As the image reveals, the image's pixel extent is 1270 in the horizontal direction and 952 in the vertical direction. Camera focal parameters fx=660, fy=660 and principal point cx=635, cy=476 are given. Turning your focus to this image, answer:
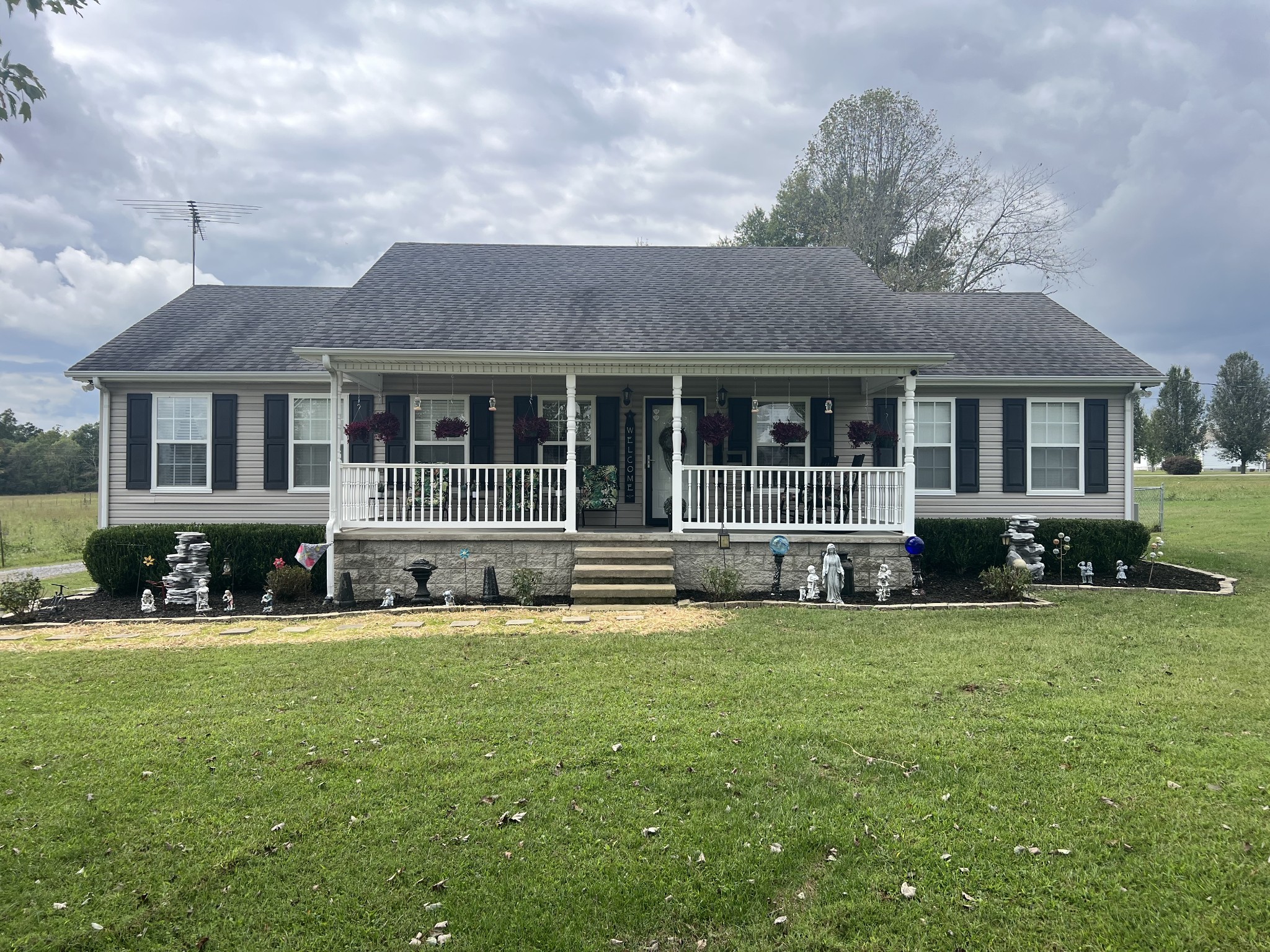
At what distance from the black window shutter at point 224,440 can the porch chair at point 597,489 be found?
5.96 m

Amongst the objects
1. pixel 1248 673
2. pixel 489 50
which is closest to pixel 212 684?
pixel 1248 673

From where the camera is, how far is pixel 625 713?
14.9 ft

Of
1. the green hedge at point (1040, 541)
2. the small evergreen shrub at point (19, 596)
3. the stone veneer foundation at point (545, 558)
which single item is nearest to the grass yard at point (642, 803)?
the stone veneer foundation at point (545, 558)

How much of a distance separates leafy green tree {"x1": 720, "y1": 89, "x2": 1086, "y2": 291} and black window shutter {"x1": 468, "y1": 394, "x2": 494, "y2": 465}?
15802 millimetres

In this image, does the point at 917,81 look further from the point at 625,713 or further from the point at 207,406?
the point at 625,713

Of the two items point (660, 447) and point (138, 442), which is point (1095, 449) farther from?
point (138, 442)

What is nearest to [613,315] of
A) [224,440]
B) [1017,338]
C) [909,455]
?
[909,455]

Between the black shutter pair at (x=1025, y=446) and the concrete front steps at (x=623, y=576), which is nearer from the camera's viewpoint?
the concrete front steps at (x=623, y=576)

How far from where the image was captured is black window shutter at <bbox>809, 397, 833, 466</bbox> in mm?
11391

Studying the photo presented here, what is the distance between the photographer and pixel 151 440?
36.8 feet

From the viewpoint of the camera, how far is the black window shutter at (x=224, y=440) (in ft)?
36.9

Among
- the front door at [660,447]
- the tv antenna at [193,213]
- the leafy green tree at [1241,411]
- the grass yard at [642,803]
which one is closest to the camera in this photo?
the grass yard at [642,803]

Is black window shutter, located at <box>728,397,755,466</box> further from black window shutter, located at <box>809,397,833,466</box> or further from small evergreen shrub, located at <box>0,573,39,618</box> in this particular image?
small evergreen shrub, located at <box>0,573,39,618</box>

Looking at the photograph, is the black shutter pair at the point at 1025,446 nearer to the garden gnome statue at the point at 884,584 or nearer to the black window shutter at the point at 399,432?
the garden gnome statue at the point at 884,584
